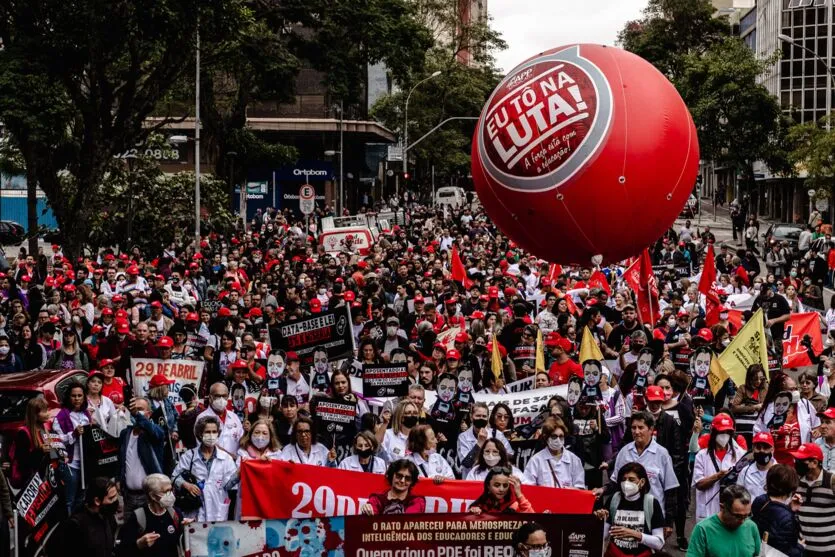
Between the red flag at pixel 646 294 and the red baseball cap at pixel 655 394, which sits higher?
the red flag at pixel 646 294

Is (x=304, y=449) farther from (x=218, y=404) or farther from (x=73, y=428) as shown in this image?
(x=73, y=428)

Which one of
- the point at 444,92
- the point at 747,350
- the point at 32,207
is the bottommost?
the point at 747,350

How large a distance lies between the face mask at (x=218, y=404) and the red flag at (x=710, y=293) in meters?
8.93

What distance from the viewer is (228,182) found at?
141ft

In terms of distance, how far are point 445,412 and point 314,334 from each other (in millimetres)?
3465

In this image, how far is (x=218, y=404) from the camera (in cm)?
1120

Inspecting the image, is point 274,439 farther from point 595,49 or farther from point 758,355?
point 758,355

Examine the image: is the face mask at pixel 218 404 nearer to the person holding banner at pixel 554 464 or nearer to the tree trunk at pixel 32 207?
the person holding banner at pixel 554 464

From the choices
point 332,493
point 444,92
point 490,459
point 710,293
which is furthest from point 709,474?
point 444,92

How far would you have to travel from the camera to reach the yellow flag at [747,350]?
45.7 ft

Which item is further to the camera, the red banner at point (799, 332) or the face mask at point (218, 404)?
the red banner at point (799, 332)

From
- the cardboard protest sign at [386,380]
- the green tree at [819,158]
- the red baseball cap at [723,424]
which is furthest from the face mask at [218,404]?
the green tree at [819,158]

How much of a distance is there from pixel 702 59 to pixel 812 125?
7748mm

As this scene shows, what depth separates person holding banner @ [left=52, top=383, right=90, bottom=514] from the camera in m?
11.1
